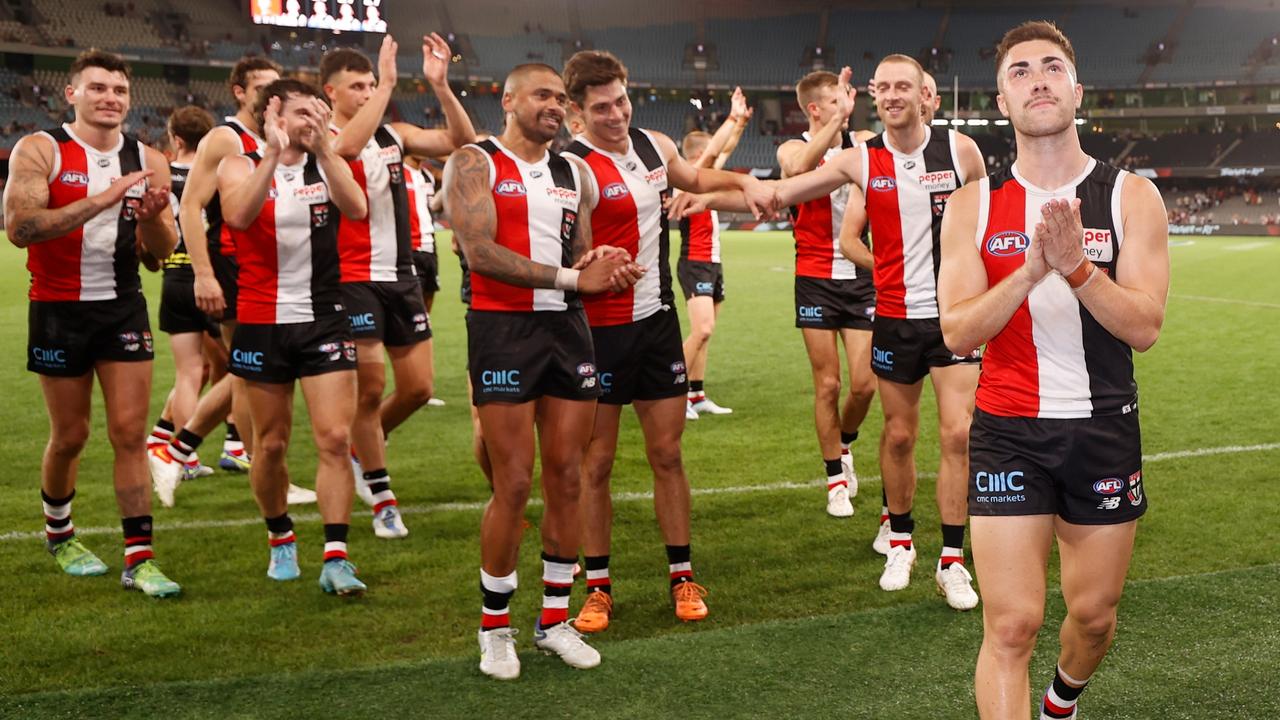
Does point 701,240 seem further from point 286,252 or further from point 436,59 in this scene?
point 286,252

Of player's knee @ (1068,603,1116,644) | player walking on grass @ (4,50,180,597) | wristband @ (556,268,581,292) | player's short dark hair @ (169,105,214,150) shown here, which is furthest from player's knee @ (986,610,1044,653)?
player's short dark hair @ (169,105,214,150)

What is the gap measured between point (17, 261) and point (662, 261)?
27.6 m

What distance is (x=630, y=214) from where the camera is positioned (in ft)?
18.2

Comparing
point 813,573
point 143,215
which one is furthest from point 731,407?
point 143,215

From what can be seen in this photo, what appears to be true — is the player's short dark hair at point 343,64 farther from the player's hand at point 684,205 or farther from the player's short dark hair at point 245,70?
the player's hand at point 684,205

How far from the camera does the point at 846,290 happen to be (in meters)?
7.50

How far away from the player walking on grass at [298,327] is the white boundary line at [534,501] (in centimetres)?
140

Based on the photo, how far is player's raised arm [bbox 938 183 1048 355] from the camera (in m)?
3.26

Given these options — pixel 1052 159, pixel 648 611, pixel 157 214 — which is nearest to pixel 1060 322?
pixel 1052 159

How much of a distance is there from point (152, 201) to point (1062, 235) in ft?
14.7

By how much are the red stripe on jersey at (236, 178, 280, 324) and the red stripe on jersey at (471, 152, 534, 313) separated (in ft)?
4.88

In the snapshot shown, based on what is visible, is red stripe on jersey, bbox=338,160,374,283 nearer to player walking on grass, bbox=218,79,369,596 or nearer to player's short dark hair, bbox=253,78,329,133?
player walking on grass, bbox=218,79,369,596

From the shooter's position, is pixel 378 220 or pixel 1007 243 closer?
pixel 1007 243

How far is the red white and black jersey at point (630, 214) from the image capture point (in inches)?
217
